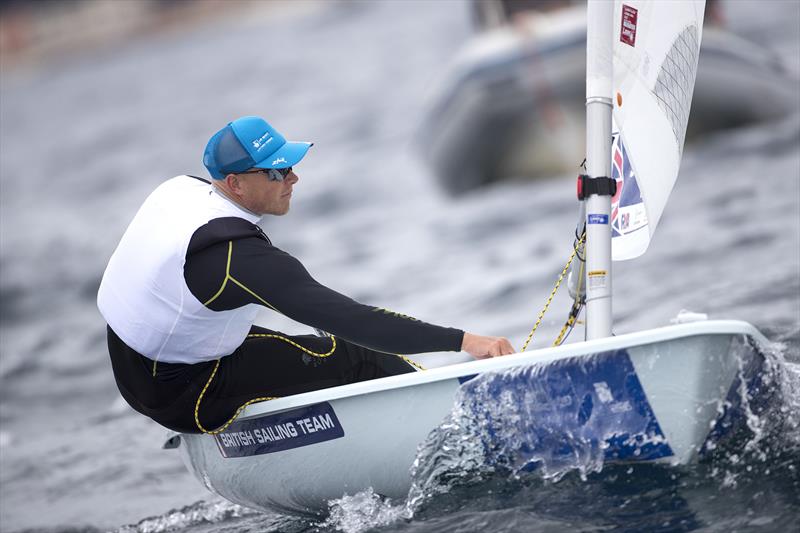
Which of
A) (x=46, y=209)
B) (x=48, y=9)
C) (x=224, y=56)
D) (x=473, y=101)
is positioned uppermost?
(x=48, y=9)

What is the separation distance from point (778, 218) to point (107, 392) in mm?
3492

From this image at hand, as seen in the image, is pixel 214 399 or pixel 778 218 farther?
pixel 778 218

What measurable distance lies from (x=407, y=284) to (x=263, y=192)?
370 cm

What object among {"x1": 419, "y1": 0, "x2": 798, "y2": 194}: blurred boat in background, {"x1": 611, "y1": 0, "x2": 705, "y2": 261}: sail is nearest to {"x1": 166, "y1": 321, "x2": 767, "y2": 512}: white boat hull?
{"x1": 611, "y1": 0, "x2": 705, "y2": 261}: sail

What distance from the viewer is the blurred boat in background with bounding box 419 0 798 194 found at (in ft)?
27.3

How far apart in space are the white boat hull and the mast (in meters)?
0.20

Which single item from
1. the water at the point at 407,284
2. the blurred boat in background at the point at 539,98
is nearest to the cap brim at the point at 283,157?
the water at the point at 407,284

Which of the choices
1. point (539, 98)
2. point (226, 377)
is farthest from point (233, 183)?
point (539, 98)

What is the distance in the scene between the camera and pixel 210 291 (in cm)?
274

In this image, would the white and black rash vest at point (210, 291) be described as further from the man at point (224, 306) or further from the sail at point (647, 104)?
the sail at point (647, 104)

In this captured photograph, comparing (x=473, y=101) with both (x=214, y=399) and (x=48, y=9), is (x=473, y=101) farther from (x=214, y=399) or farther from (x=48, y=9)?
Answer: (x=48, y=9)

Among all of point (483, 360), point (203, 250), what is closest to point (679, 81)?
point (483, 360)

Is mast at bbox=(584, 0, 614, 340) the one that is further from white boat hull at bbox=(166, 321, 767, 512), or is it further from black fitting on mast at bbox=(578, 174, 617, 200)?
white boat hull at bbox=(166, 321, 767, 512)

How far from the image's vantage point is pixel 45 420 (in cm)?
507
